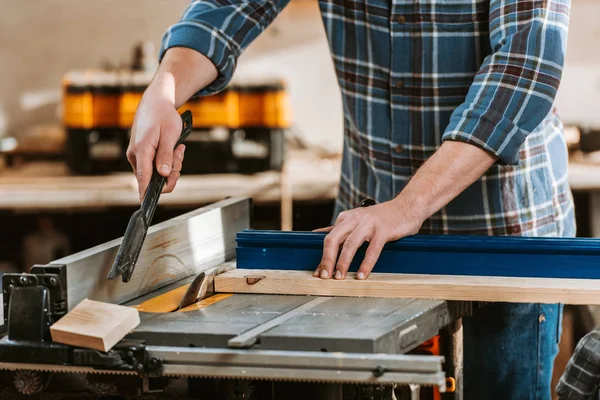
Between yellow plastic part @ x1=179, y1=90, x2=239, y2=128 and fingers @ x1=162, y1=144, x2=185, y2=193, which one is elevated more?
yellow plastic part @ x1=179, y1=90, x2=239, y2=128

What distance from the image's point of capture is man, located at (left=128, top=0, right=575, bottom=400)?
1.54 meters

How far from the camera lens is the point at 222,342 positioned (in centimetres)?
120

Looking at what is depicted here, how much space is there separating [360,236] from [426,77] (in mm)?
482

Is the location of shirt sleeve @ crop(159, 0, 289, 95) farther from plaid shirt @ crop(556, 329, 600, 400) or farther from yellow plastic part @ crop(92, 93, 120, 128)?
yellow plastic part @ crop(92, 93, 120, 128)

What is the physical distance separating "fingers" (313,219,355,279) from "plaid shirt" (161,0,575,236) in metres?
0.32

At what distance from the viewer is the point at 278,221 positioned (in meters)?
3.30

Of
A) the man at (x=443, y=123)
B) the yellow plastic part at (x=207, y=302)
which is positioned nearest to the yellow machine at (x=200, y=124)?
the man at (x=443, y=123)

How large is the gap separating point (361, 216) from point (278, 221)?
185 cm

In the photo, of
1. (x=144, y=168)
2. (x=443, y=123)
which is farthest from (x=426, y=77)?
(x=144, y=168)

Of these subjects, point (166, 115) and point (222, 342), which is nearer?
point (222, 342)

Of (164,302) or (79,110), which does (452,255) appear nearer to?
(164,302)

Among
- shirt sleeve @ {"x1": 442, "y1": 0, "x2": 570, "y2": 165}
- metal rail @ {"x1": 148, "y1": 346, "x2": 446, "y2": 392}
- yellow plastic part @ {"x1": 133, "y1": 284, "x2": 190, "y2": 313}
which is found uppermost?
shirt sleeve @ {"x1": 442, "y1": 0, "x2": 570, "y2": 165}

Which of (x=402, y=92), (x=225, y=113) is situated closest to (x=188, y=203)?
(x=225, y=113)

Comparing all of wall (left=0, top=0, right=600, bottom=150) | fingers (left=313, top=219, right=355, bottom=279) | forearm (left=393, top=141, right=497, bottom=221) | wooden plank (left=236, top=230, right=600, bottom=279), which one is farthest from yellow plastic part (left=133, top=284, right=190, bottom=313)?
wall (left=0, top=0, right=600, bottom=150)
